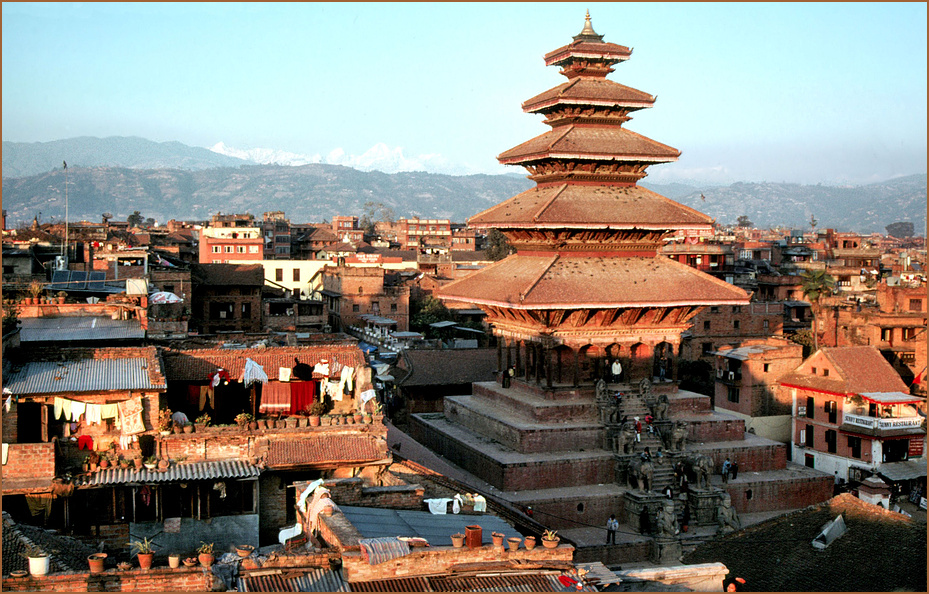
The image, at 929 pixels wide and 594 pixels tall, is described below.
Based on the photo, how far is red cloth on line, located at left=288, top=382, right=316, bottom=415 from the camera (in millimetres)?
28953

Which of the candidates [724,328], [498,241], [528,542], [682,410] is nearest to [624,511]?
[682,410]

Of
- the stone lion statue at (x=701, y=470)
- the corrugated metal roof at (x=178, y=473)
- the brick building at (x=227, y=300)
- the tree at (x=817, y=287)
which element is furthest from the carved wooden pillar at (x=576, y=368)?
the tree at (x=817, y=287)

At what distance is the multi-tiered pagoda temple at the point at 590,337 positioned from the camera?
30.8 meters

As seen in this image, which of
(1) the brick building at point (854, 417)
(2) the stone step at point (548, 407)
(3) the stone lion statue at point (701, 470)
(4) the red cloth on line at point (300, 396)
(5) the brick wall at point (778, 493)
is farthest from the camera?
(1) the brick building at point (854, 417)

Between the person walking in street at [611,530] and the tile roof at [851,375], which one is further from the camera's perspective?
the tile roof at [851,375]

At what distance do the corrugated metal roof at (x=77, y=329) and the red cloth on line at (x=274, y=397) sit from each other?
5209 millimetres

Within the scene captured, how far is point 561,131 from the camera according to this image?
122 ft

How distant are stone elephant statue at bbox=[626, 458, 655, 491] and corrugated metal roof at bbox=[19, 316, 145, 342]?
1640 cm

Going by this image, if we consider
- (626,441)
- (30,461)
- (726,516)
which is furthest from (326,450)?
(726,516)

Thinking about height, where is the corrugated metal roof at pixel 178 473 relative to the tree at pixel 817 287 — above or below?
below

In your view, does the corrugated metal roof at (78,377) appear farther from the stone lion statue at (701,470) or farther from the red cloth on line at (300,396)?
the stone lion statue at (701,470)

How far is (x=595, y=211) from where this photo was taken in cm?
3453

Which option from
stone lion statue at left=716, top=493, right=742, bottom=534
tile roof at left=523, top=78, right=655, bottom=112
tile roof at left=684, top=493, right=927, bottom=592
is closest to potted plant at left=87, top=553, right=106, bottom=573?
tile roof at left=684, top=493, right=927, bottom=592

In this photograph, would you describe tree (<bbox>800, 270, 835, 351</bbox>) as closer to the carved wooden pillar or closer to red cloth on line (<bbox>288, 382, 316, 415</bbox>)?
the carved wooden pillar
